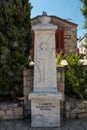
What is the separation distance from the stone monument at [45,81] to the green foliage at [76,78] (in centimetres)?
73

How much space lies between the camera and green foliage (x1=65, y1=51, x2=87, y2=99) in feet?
18.4

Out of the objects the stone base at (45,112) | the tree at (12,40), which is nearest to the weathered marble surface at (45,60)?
the stone base at (45,112)

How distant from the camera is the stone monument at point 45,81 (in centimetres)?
496

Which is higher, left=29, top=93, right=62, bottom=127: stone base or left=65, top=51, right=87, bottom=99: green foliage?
left=65, top=51, right=87, bottom=99: green foliage

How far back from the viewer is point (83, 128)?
4945 millimetres

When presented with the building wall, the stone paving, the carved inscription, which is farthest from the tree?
the building wall

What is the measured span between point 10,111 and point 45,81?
1063mm

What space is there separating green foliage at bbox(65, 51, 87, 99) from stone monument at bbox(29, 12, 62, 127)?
73 centimetres

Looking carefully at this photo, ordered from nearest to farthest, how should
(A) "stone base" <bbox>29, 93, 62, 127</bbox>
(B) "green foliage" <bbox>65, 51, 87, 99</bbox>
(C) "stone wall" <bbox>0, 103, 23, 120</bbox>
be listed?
(A) "stone base" <bbox>29, 93, 62, 127</bbox> < (C) "stone wall" <bbox>0, 103, 23, 120</bbox> < (B) "green foliage" <bbox>65, 51, 87, 99</bbox>

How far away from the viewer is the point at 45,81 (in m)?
5.02

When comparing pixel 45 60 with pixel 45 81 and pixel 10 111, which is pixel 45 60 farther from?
pixel 10 111

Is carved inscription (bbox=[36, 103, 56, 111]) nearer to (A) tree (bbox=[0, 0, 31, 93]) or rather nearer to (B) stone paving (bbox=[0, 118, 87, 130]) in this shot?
(B) stone paving (bbox=[0, 118, 87, 130])

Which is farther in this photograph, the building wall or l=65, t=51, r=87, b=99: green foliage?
the building wall

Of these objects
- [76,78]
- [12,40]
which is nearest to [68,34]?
[76,78]
